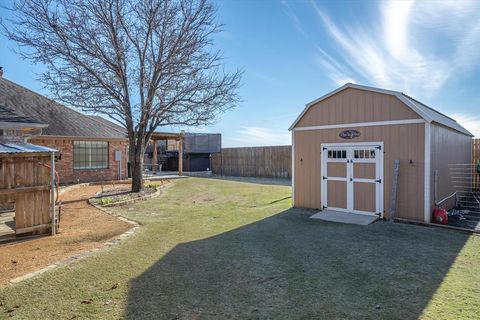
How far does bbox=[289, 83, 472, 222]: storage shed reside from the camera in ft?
23.5

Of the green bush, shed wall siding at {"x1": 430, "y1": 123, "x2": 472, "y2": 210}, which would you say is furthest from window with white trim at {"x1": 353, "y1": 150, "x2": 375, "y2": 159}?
the green bush

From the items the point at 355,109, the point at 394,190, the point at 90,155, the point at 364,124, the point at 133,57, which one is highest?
the point at 133,57

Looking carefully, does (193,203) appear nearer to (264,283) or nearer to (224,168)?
(264,283)

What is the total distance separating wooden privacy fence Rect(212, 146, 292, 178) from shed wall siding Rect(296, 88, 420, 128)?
10.0 meters

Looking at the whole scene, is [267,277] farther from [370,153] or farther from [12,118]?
[12,118]

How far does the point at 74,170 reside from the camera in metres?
15.4

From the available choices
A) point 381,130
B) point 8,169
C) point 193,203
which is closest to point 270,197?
point 193,203

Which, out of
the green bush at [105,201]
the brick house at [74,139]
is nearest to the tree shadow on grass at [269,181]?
the brick house at [74,139]

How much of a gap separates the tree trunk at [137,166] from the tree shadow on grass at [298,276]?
7053 mm

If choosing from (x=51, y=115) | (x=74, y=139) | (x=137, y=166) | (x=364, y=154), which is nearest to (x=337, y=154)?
(x=364, y=154)

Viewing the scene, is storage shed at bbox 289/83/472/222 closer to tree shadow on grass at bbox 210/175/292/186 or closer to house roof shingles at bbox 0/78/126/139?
tree shadow on grass at bbox 210/175/292/186

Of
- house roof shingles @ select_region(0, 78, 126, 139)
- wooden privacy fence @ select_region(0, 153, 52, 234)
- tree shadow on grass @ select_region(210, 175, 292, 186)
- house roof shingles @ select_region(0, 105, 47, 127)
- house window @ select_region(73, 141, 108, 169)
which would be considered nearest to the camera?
wooden privacy fence @ select_region(0, 153, 52, 234)

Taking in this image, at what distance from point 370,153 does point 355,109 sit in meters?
1.25

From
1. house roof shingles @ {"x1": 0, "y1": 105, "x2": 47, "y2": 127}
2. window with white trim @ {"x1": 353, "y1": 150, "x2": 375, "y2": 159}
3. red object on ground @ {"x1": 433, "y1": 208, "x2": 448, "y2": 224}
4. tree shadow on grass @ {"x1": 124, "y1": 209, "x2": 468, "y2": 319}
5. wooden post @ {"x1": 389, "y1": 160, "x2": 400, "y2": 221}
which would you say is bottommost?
tree shadow on grass @ {"x1": 124, "y1": 209, "x2": 468, "y2": 319}
